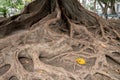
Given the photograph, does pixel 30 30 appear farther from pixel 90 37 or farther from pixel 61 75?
pixel 61 75

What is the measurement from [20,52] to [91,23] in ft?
9.57

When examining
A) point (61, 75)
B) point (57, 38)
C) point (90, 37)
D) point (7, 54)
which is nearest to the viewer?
point (61, 75)

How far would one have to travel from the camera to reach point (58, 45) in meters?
5.59

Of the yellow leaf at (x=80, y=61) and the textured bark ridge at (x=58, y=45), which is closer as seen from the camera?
the textured bark ridge at (x=58, y=45)

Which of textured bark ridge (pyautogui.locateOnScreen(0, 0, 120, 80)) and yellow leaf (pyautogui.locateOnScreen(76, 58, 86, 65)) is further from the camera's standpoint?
yellow leaf (pyautogui.locateOnScreen(76, 58, 86, 65))

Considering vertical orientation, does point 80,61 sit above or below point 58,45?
below

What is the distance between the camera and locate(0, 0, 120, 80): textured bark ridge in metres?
4.61

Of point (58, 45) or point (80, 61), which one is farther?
point (58, 45)

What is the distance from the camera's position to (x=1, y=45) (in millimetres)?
5547

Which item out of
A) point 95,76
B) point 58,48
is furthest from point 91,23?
point 95,76

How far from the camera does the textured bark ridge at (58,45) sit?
15.1ft

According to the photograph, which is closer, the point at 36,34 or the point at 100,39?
the point at 36,34

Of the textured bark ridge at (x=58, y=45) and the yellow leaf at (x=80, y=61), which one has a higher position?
the textured bark ridge at (x=58, y=45)

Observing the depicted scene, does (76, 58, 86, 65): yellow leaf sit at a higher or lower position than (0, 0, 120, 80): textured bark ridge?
lower
